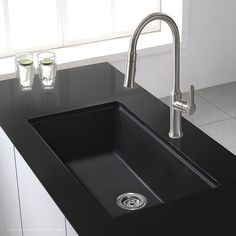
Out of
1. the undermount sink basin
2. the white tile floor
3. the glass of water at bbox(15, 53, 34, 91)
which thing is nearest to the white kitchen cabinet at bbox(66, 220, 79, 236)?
the undermount sink basin

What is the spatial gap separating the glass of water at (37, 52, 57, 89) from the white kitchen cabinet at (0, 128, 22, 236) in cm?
35

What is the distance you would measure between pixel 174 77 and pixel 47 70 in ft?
2.32

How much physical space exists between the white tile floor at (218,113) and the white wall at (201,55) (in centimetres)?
10

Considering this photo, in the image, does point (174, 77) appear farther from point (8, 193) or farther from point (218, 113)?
point (218, 113)

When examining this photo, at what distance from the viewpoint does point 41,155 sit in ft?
7.05

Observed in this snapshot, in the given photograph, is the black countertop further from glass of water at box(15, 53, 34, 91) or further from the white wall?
the white wall

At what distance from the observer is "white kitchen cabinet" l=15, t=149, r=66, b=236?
1.97 metres

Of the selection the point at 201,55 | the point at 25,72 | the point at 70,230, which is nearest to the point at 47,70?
the point at 25,72

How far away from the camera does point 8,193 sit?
8.23 ft

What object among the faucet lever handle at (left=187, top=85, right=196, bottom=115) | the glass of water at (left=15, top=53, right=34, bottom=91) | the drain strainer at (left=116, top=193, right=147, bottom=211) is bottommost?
the drain strainer at (left=116, top=193, right=147, bottom=211)

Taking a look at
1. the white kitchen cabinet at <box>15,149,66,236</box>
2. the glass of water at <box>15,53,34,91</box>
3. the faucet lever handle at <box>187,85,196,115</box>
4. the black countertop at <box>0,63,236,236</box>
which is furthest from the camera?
the glass of water at <box>15,53,34,91</box>

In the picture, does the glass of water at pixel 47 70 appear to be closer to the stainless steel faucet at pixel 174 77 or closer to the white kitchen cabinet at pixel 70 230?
the stainless steel faucet at pixel 174 77

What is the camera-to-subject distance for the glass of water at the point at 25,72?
103 inches

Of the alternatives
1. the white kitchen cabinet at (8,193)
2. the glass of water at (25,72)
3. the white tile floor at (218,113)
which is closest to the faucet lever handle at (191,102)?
the white kitchen cabinet at (8,193)
